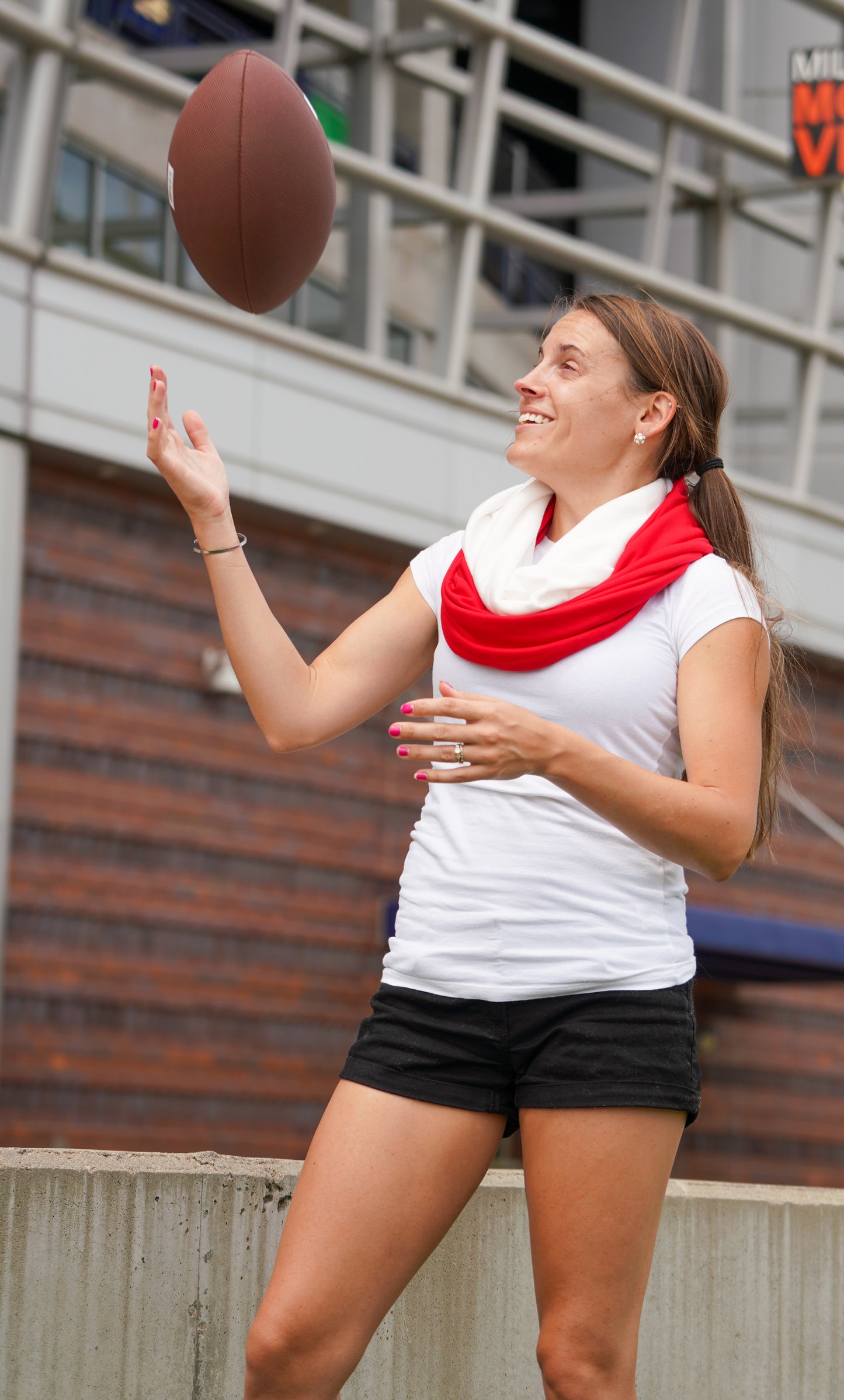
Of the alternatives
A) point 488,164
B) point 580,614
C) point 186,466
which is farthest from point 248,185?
point 488,164

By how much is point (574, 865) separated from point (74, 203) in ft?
24.7

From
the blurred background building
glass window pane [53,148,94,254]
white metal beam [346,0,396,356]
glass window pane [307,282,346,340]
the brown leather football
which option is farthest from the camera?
glass window pane [307,282,346,340]

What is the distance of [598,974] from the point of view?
224cm

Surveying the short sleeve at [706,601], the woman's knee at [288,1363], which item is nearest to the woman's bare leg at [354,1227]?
the woman's knee at [288,1363]

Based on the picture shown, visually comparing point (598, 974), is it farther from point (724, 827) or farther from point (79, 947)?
point (79, 947)

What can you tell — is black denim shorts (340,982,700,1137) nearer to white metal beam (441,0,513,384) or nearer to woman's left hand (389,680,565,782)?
woman's left hand (389,680,565,782)

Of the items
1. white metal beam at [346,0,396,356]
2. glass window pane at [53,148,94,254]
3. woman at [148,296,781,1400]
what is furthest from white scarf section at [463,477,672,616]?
white metal beam at [346,0,396,356]

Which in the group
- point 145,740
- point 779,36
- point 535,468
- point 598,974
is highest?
point 779,36

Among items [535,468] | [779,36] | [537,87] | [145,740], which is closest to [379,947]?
[145,740]

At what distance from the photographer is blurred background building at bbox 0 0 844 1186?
812cm

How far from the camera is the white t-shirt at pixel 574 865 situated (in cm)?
227

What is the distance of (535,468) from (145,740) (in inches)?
250

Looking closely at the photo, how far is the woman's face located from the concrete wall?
1.53 metres

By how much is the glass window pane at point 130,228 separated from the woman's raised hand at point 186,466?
699 cm
